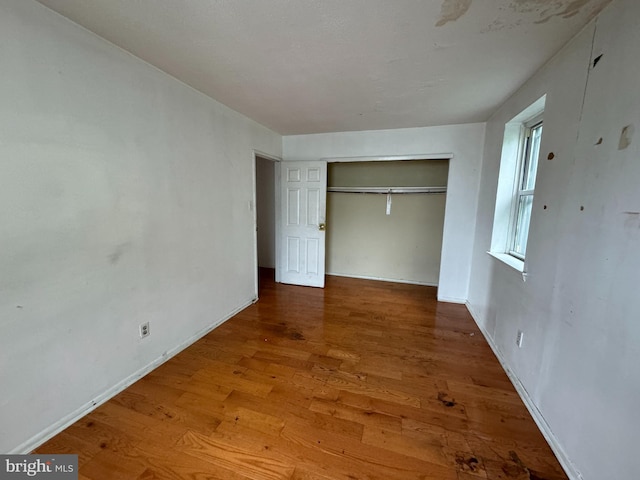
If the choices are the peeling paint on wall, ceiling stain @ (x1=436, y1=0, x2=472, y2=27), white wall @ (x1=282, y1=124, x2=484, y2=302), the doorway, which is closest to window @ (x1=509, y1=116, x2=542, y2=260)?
white wall @ (x1=282, y1=124, x2=484, y2=302)

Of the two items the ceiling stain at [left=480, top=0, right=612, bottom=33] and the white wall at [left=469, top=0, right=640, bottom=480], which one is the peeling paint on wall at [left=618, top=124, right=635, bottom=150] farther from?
the ceiling stain at [left=480, top=0, right=612, bottom=33]

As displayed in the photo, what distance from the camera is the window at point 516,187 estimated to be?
231 centimetres

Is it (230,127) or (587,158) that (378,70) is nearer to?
(587,158)

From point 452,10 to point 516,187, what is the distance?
182 centimetres

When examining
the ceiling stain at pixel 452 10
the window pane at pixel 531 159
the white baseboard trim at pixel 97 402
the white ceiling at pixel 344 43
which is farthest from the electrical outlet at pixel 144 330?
the window pane at pixel 531 159

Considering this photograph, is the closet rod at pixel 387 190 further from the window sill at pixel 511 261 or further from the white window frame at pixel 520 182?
the window sill at pixel 511 261

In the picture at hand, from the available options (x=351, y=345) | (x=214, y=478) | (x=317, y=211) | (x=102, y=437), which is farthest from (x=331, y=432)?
(x=317, y=211)

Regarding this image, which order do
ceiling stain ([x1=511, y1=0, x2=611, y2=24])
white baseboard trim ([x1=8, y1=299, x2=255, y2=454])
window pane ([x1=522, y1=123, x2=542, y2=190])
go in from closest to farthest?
ceiling stain ([x1=511, y1=0, x2=611, y2=24])
white baseboard trim ([x1=8, y1=299, x2=255, y2=454])
window pane ([x1=522, y1=123, x2=542, y2=190])

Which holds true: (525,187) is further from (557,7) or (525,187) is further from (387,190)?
(387,190)

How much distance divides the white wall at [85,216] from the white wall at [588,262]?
2762 millimetres

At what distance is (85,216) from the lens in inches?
62.4

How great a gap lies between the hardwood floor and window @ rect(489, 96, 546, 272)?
1.01 meters

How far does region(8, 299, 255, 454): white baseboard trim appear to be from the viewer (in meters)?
1.40

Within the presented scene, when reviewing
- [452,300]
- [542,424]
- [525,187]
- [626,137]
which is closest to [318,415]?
[542,424]
